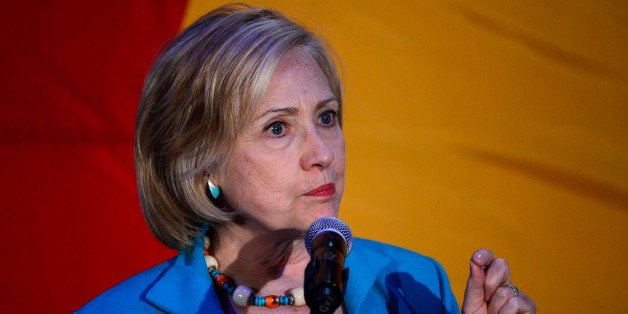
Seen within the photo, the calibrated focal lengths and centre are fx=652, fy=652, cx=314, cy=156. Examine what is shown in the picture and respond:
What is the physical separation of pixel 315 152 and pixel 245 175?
0.22 meters

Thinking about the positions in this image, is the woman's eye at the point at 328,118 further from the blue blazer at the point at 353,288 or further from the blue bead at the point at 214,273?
the blue bead at the point at 214,273

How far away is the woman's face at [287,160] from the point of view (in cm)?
178

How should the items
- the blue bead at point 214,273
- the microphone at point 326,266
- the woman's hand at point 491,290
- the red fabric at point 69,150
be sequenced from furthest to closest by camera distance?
the red fabric at point 69,150 < the blue bead at point 214,273 < the woman's hand at point 491,290 < the microphone at point 326,266

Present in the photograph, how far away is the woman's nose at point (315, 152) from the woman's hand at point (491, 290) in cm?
47

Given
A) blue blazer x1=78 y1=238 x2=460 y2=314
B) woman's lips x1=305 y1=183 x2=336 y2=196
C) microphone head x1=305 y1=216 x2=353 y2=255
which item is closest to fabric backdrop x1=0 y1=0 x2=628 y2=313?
blue blazer x1=78 y1=238 x2=460 y2=314

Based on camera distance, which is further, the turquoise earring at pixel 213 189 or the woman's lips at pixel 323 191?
the turquoise earring at pixel 213 189

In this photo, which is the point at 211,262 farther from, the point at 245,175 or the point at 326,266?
the point at 326,266

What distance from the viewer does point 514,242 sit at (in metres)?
2.95

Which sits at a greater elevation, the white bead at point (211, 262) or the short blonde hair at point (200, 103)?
the short blonde hair at point (200, 103)

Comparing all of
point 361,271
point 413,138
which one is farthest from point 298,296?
point 413,138

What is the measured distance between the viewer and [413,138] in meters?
3.13

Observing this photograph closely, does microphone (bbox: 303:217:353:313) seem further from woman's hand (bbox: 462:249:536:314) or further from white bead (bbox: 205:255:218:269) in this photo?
white bead (bbox: 205:255:218:269)

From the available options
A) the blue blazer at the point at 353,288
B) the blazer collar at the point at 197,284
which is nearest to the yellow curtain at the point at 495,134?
the blue blazer at the point at 353,288

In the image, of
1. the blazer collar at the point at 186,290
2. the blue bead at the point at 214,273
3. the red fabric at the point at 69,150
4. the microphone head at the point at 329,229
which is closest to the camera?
the microphone head at the point at 329,229
